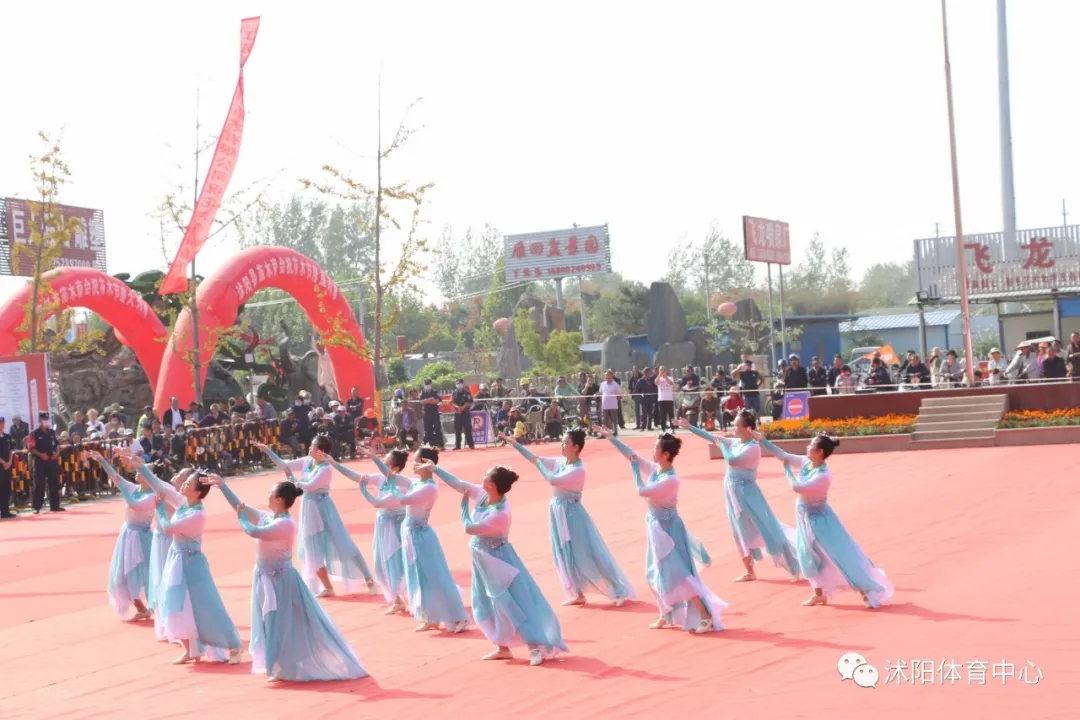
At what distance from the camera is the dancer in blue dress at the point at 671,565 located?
393 inches

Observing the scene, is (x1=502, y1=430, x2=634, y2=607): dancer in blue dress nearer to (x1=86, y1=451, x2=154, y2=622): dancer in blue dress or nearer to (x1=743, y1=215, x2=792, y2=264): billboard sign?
(x1=86, y1=451, x2=154, y2=622): dancer in blue dress

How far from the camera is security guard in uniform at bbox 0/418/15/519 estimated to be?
68.7 feet

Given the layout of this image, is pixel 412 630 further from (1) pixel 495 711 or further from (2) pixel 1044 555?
(2) pixel 1044 555

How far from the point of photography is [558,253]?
59.5m

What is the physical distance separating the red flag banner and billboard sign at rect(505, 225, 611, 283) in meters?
33.3

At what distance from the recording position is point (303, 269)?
3142 cm

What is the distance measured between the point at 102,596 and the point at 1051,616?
9.49m

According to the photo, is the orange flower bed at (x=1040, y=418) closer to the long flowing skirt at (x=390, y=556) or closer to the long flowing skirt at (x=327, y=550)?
the long flowing skirt at (x=327, y=550)

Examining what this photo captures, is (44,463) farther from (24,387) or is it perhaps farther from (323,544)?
(323,544)

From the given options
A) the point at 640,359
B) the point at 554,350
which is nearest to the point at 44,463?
the point at 554,350

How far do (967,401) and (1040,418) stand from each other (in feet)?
5.30

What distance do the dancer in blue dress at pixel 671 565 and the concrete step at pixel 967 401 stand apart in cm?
1547

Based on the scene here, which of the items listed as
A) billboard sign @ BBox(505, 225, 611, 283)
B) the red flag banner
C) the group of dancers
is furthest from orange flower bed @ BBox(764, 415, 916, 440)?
billboard sign @ BBox(505, 225, 611, 283)

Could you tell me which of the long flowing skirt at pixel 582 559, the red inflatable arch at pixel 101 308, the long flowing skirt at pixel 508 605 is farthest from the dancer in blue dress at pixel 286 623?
the red inflatable arch at pixel 101 308
